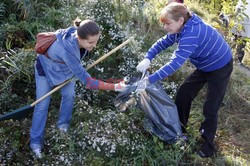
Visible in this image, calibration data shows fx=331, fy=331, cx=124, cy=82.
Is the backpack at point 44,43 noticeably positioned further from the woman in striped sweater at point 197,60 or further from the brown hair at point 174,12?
the brown hair at point 174,12

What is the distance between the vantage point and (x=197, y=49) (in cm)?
294

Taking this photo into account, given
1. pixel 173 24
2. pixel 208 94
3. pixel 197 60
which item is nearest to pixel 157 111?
pixel 208 94

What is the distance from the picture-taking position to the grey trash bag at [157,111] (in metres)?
3.25

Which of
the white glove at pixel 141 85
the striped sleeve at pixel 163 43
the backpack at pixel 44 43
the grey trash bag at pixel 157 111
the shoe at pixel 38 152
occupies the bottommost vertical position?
the shoe at pixel 38 152

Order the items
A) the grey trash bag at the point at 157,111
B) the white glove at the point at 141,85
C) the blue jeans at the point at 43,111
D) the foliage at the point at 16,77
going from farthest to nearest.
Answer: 1. the foliage at the point at 16,77
2. the grey trash bag at the point at 157,111
3. the white glove at the point at 141,85
4. the blue jeans at the point at 43,111

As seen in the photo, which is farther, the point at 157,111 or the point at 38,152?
the point at 157,111

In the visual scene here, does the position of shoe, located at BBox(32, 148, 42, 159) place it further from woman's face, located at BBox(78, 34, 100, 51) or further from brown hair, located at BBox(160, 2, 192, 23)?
brown hair, located at BBox(160, 2, 192, 23)

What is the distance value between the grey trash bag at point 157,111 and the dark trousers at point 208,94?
182 millimetres

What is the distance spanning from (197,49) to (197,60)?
169mm

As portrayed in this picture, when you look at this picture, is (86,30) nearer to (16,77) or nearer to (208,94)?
(208,94)

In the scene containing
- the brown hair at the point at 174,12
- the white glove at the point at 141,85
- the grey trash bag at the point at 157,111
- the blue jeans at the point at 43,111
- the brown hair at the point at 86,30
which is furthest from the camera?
the grey trash bag at the point at 157,111

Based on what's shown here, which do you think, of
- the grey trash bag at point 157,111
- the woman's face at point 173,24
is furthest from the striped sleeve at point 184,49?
the grey trash bag at point 157,111

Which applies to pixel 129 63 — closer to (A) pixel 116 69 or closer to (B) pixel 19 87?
(A) pixel 116 69

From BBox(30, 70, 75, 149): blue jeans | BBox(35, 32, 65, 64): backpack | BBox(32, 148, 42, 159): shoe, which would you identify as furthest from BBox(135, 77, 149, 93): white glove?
BBox(32, 148, 42, 159): shoe
